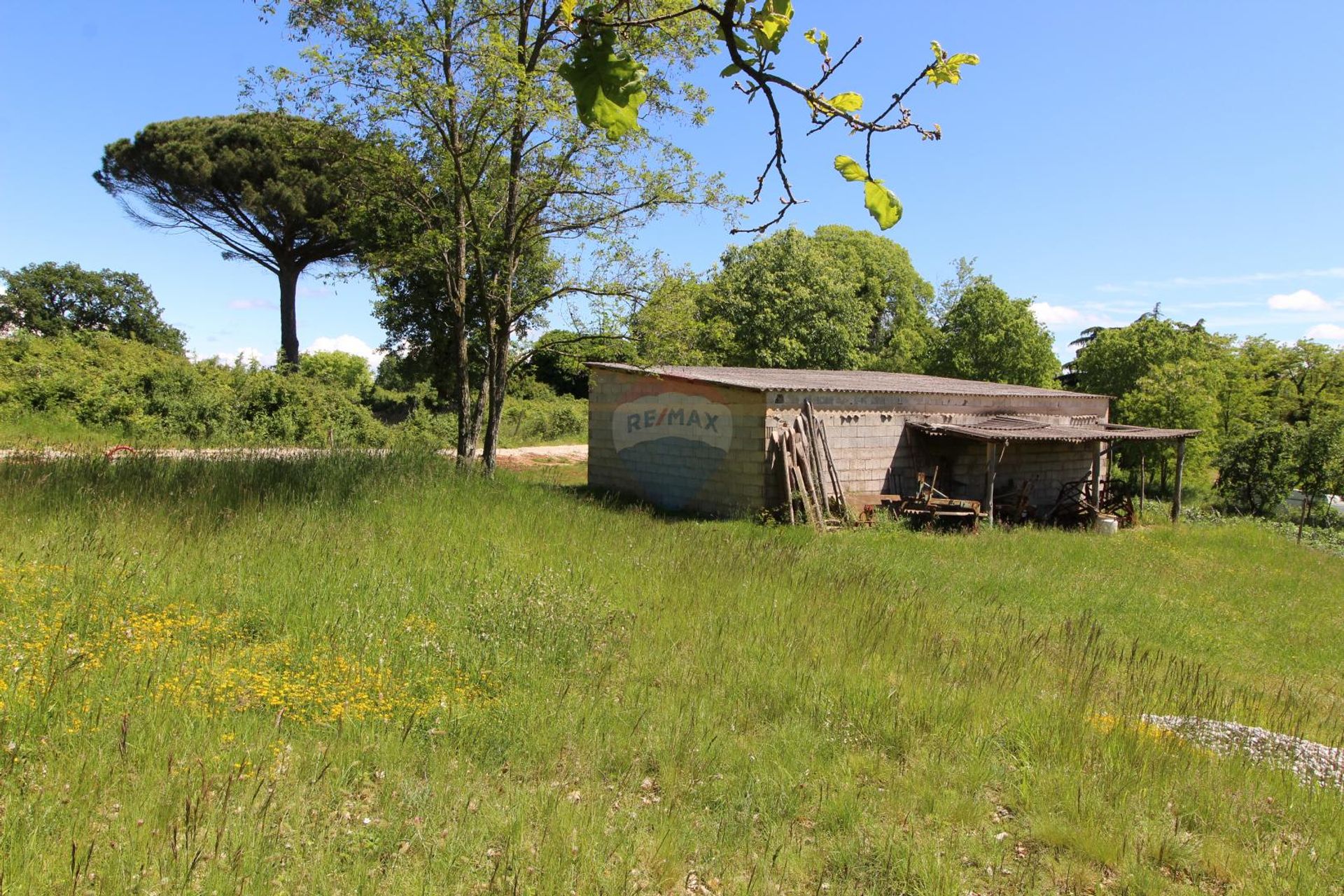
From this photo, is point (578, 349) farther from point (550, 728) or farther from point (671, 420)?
point (550, 728)

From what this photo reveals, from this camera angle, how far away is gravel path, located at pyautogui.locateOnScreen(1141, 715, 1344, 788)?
465cm

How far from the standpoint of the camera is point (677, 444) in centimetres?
1750

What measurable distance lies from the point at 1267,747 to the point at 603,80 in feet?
18.4

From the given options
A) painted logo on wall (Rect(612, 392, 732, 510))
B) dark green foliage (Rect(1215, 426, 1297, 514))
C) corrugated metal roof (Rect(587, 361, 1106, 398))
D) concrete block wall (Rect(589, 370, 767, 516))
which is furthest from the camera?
dark green foliage (Rect(1215, 426, 1297, 514))

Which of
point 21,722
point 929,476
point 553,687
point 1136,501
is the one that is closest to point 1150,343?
point 1136,501

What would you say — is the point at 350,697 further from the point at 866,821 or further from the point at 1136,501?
the point at 1136,501

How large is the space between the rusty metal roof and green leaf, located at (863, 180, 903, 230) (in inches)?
677

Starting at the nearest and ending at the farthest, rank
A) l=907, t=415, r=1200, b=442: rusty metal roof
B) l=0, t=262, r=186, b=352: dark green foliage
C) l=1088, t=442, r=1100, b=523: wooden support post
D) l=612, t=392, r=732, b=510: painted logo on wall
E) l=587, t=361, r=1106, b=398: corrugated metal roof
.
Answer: l=587, t=361, r=1106, b=398: corrugated metal roof
l=612, t=392, r=732, b=510: painted logo on wall
l=907, t=415, r=1200, b=442: rusty metal roof
l=1088, t=442, r=1100, b=523: wooden support post
l=0, t=262, r=186, b=352: dark green foliage

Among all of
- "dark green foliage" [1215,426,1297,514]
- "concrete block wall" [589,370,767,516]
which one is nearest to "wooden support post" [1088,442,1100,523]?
"concrete block wall" [589,370,767,516]

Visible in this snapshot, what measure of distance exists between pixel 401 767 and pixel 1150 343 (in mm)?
39651

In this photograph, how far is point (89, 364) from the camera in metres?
24.5

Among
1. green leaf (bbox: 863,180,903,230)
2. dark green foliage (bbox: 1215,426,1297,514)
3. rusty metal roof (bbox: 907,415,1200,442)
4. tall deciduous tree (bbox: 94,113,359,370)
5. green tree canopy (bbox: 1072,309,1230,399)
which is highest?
tall deciduous tree (bbox: 94,113,359,370)

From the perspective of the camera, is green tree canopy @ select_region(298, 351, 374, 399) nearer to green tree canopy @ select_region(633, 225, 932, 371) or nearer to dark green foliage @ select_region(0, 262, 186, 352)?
dark green foliage @ select_region(0, 262, 186, 352)

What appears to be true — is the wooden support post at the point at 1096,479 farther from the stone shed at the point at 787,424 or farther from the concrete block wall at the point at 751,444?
the concrete block wall at the point at 751,444
